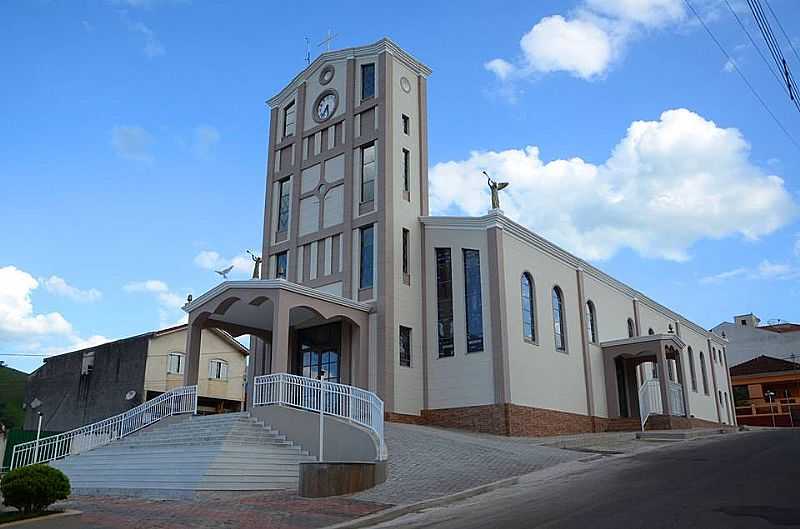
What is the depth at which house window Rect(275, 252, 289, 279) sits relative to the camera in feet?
91.5

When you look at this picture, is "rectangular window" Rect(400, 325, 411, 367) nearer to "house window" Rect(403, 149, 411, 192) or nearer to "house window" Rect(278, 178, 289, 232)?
"house window" Rect(403, 149, 411, 192)

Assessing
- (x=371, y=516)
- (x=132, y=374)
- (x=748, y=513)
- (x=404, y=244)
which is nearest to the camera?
(x=748, y=513)

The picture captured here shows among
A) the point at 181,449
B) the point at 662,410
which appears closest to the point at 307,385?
the point at 181,449

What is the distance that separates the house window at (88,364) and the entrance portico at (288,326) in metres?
12.5

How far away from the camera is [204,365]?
35.9 meters

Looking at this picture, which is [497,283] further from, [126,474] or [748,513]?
[748,513]

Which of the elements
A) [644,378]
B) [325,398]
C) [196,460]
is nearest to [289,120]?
[325,398]

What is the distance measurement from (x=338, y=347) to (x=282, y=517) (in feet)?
46.4

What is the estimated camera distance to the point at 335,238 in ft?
85.9

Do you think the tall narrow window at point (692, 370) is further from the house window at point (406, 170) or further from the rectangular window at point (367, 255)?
the rectangular window at point (367, 255)

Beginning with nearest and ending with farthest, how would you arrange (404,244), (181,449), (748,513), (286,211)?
(748,513), (181,449), (404,244), (286,211)

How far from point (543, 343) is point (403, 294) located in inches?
226

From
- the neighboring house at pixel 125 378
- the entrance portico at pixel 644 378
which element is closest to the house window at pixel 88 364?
the neighboring house at pixel 125 378

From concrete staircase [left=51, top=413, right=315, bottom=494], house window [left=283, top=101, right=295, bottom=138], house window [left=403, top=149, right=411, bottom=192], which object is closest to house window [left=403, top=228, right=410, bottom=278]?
house window [left=403, top=149, right=411, bottom=192]
